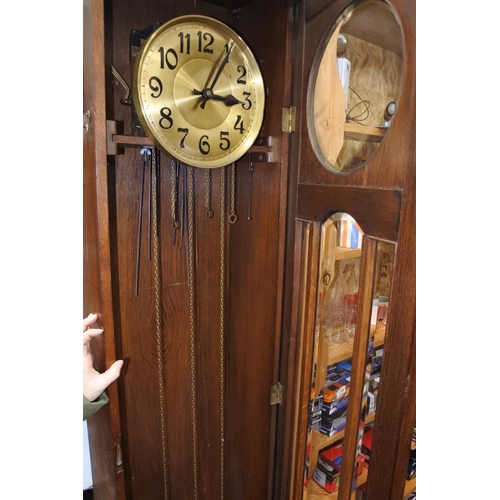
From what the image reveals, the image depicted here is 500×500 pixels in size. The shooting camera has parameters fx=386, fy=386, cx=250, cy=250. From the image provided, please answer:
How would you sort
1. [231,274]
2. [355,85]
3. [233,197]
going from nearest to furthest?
[355,85]
[233,197]
[231,274]

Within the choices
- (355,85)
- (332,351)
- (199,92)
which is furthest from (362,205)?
(199,92)

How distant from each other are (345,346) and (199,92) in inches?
32.3

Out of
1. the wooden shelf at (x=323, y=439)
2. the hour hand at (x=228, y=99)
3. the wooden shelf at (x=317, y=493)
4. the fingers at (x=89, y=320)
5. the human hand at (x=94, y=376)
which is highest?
the hour hand at (x=228, y=99)

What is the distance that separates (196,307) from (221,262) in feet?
0.64

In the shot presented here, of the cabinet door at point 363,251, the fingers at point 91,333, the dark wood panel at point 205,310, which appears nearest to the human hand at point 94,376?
the fingers at point 91,333

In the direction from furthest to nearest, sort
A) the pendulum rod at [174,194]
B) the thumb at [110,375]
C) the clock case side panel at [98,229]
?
the pendulum rod at [174,194] → the thumb at [110,375] → the clock case side panel at [98,229]

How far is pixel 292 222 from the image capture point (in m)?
1.15

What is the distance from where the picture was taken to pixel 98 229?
3.04ft

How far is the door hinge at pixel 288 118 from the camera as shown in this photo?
1111 millimetres

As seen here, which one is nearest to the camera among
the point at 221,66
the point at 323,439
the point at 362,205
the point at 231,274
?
A: the point at 362,205

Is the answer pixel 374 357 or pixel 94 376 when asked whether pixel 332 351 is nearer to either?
pixel 374 357

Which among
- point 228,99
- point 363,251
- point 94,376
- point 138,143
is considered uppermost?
point 228,99

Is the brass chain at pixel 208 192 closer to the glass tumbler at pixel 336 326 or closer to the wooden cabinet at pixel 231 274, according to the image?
the wooden cabinet at pixel 231 274

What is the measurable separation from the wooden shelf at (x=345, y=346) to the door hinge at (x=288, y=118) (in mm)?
597
